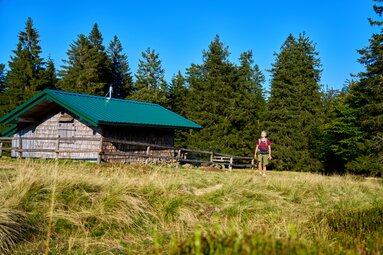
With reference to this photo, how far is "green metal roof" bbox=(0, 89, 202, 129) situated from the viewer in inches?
736

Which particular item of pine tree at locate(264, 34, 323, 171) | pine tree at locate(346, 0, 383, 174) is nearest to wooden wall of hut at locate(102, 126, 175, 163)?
pine tree at locate(346, 0, 383, 174)

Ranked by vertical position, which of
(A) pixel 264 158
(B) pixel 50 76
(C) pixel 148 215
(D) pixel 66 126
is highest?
(B) pixel 50 76

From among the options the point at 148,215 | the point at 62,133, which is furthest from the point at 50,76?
the point at 148,215

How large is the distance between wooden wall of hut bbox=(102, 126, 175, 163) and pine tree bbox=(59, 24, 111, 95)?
22665 millimetres

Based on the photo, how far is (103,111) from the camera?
65.8 feet

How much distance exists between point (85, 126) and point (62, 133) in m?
1.89

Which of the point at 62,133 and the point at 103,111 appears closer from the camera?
the point at 103,111

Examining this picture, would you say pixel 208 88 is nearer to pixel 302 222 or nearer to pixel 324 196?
pixel 324 196

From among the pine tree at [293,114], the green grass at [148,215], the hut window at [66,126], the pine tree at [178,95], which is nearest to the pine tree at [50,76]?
the pine tree at [178,95]

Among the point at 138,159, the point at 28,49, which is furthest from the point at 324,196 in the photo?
the point at 28,49

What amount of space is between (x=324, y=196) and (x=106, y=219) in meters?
6.44

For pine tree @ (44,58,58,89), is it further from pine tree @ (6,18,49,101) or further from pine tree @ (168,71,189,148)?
pine tree @ (168,71,189,148)

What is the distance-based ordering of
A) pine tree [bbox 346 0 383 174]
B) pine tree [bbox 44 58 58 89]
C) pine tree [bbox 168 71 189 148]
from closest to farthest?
pine tree [bbox 346 0 383 174] < pine tree [bbox 44 58 58 89] < pine tree [bbox 168 71 189 148]

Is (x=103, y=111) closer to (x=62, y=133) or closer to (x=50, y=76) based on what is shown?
(x=62, y=133)
